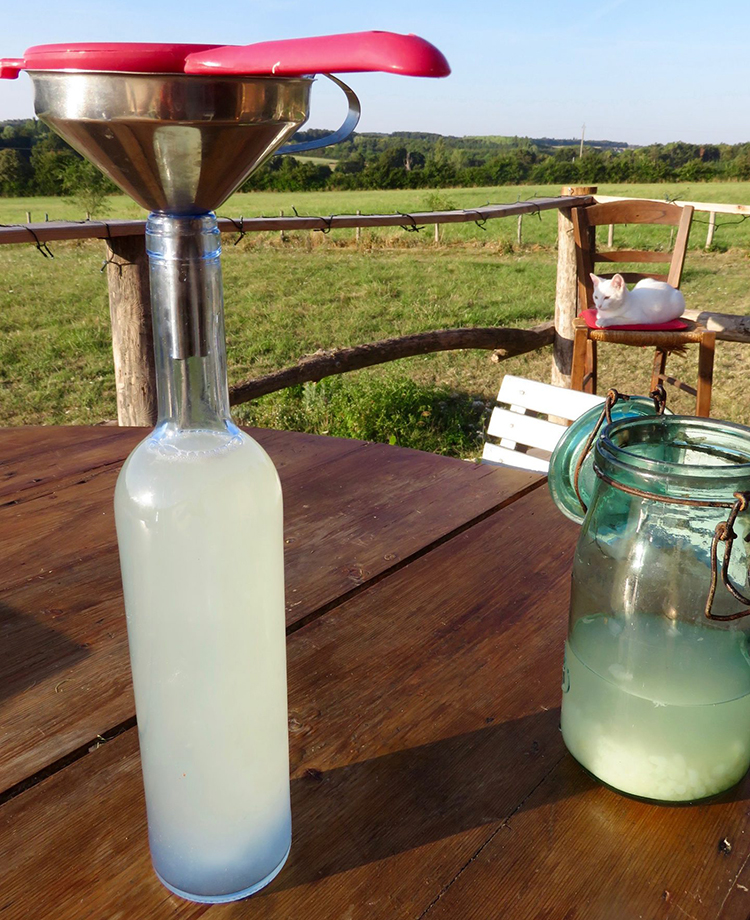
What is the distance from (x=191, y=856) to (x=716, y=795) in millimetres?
371

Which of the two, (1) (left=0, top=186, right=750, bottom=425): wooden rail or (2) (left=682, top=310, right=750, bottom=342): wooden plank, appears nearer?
(1) (left=0, top=186, right=750, bottom=425): wooden rail

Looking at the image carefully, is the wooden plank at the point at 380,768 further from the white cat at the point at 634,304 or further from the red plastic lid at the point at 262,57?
the white cat at the point at 634,304

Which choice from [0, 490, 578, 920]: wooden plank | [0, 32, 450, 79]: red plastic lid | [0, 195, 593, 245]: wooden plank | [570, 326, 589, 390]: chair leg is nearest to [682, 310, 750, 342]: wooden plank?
[570, 326, 589, 390]: chair leg

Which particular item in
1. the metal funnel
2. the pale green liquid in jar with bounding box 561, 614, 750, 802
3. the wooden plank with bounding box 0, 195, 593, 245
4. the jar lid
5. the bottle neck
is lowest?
the pale green liquid in jar with bounding box 561, 614, 750, 802

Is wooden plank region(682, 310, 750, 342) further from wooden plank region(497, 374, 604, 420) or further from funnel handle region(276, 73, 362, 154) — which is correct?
funnel handle region(276, 73, 362, 154)

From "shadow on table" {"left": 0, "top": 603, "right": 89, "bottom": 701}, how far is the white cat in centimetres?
309

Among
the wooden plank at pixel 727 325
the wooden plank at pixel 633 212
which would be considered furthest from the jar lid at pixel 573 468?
the wooden plank at pixel 633 212

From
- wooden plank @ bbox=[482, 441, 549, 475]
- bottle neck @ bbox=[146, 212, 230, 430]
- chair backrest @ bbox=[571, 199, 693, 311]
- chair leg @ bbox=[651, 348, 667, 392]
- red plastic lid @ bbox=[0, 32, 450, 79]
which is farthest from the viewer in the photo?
chair backrest @ bbox=[571, 199, 693, 311]

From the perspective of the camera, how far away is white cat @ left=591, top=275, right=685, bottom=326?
3.49 metres

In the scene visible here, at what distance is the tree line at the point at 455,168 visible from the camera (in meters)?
21.8

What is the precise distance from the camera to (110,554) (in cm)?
96

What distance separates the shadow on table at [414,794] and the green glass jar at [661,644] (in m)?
0.06

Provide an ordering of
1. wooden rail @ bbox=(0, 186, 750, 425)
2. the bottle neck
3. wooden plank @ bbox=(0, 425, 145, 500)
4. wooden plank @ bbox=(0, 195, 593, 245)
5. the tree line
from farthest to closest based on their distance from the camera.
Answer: the tree line
wooden rail @ bbox=(0, 186, 750, 425)
wooden plank @ bbox=(0, 195, 593, 245)
wooden plank @ bbox=(0, 425, 145, 500)
the bottle neck

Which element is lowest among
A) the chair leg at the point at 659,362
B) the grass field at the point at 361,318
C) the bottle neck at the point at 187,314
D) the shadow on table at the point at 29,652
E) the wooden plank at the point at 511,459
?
the grass field at the point at 361,318
